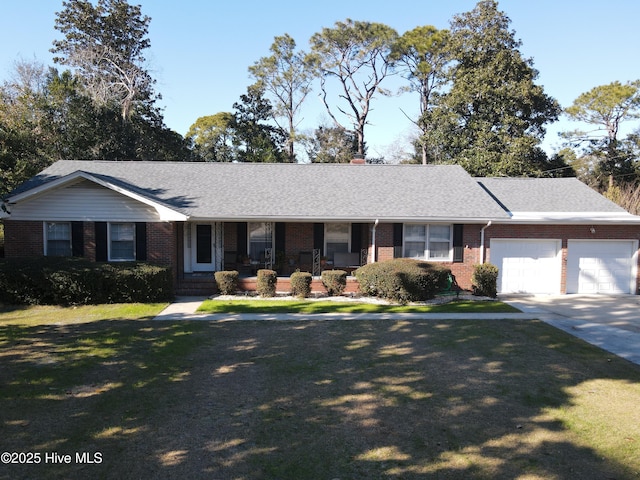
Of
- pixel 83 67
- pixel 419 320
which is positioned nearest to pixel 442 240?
pixel 419 320

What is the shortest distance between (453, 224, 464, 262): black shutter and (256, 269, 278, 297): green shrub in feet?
21.1

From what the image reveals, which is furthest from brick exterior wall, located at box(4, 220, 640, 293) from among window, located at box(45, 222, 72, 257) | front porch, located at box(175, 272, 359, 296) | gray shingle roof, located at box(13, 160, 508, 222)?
gray shingle roof, located at box(13, 160, 508, 222)

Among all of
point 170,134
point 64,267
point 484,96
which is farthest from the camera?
point 170,134

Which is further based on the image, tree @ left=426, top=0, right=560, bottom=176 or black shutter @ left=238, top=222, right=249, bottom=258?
tree @ left=426, top=0, right=560, bottom=176

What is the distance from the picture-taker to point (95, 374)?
7.24 m

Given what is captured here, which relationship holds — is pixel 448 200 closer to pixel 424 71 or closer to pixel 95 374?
pixel 95 374

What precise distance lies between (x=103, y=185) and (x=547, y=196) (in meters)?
16.9

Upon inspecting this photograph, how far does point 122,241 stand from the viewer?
14.8 meters

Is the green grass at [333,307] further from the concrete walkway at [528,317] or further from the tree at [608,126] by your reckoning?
the tree at [608,126]

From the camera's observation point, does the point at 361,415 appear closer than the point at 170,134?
Yes

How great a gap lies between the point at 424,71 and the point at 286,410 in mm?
37297

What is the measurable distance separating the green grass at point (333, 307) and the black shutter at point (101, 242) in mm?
3871

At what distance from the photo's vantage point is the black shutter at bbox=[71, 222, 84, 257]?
14.5 metres

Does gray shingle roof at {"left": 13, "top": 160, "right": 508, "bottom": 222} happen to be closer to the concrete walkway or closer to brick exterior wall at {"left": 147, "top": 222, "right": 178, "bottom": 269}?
brick exterior wall at {"left": 147, "top": 222, "right": 178, "bottom": 269}
